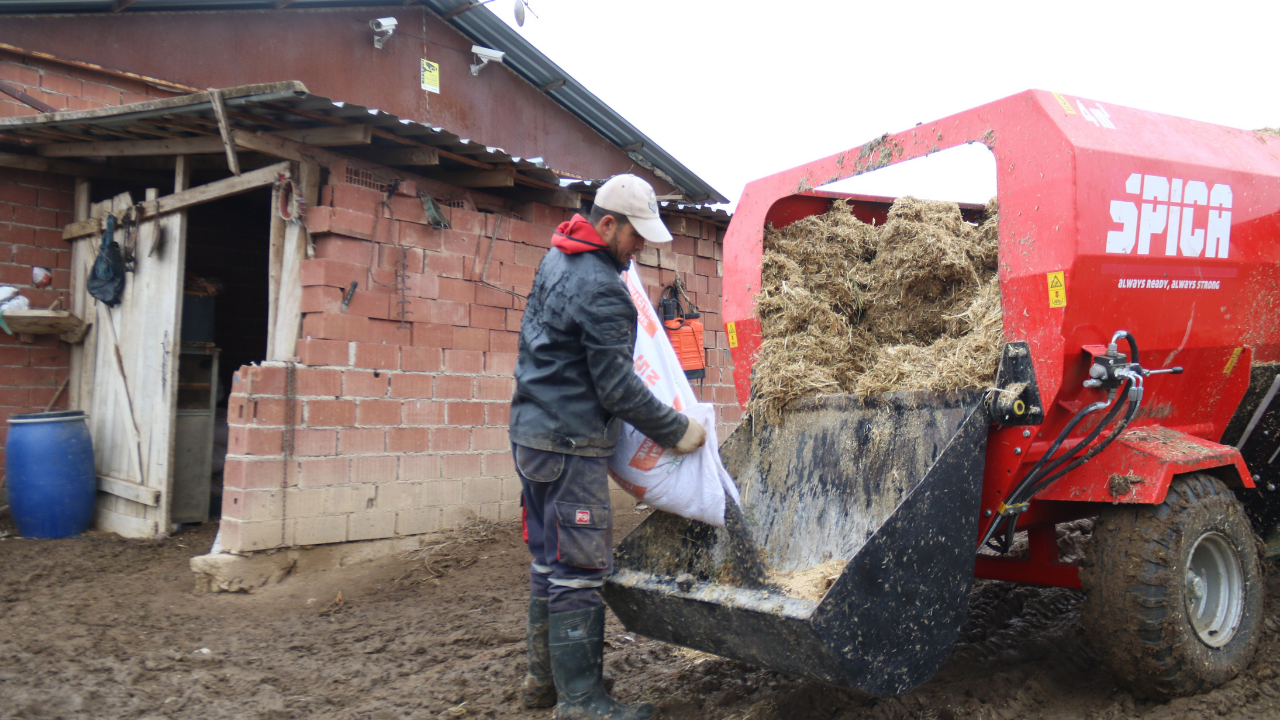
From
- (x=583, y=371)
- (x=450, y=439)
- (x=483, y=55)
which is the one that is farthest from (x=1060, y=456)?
(x=483, y=55)

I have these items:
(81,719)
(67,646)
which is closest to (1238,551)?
(81,719)

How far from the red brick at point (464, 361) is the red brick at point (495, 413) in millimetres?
262

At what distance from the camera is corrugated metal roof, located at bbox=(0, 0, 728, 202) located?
8.11 m

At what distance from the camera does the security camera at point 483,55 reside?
371 inches

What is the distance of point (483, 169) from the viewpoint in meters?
5.63

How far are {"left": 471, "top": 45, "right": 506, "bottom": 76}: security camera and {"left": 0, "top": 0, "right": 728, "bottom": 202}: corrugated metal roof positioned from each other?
16cm

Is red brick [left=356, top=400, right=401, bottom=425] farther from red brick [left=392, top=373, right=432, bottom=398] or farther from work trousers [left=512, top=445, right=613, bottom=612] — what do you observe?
work trousers [left=512, top=445, right=613, bottom=612]

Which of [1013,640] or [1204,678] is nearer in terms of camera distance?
[1204,678]

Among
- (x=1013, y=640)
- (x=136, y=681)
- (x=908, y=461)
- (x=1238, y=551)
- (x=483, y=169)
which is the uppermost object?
(x=483, y=169)

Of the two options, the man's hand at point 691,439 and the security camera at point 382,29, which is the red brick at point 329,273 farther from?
the security camera at point 382,29

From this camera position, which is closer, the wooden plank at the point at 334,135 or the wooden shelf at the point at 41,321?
the wooden plank at the point at 334,135

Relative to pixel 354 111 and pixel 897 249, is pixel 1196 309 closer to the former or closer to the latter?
pixel 897 249

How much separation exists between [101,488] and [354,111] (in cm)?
360

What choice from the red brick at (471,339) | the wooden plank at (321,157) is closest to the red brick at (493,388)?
the red brick at (471,339)
